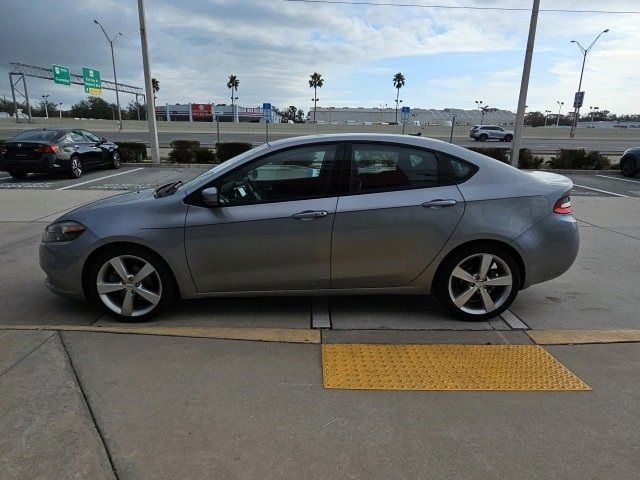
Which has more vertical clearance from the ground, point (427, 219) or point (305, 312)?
point (427, 219)

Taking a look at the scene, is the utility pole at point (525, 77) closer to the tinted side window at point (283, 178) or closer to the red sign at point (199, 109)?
the tinted side window at point (283, 178)

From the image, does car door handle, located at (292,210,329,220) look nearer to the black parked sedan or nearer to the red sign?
the black parked sedan

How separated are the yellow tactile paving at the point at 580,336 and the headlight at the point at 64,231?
377 cm

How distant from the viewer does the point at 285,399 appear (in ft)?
9.14

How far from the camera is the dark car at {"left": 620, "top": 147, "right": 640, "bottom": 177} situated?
15.3m

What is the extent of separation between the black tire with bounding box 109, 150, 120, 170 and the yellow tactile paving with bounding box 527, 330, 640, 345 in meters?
15.1

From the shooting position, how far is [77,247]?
374 cm

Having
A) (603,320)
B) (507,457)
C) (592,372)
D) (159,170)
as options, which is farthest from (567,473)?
(159,170)

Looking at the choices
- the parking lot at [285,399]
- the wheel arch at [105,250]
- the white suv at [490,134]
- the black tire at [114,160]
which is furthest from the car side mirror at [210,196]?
the white suv at [490,134]

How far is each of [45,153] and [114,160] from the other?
308 cm

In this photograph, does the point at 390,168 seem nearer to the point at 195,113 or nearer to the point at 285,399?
the point at 285,399

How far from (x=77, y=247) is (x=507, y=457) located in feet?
11.1

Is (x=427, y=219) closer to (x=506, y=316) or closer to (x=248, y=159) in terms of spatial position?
(x=506, y=316)

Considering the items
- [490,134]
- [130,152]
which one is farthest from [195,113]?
[130,152]
